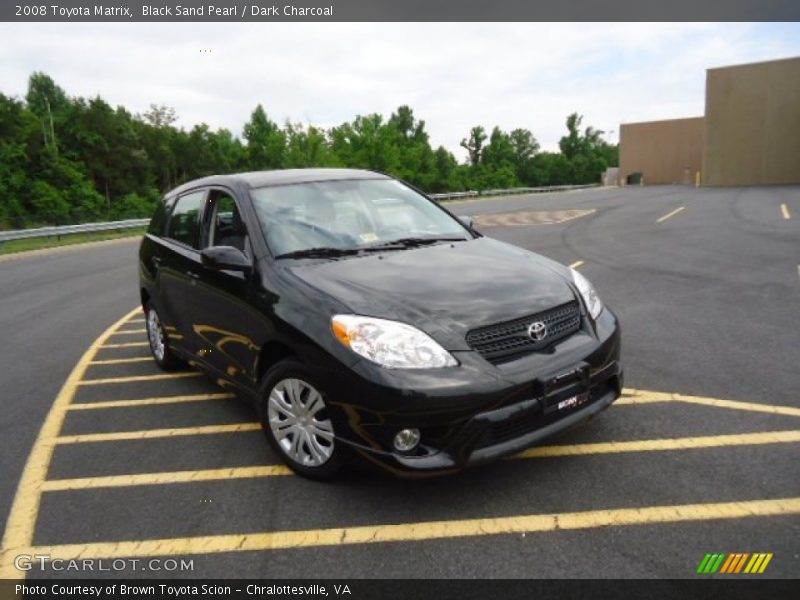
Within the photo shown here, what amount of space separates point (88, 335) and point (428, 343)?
6.00 meters

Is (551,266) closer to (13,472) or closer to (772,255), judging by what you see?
(13,472)

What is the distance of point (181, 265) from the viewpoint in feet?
16.0

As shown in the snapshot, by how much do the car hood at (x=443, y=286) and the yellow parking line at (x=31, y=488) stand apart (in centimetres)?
198

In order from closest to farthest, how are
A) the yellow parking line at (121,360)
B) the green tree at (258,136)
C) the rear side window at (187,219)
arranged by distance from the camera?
the rear side window at (187,219), the yellow parking line at (121,360), the green tree at (258,136)

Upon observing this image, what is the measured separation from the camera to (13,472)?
3854 mm

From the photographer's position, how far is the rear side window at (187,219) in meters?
4.89

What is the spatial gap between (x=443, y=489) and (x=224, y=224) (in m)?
2.48

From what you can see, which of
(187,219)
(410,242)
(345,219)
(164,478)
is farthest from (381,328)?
(187,219)

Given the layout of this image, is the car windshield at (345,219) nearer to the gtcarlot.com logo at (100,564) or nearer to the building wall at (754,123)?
the gtcarlot.com logo at (100,564)

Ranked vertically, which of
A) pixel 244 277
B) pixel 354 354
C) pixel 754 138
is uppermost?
pixel 754 138

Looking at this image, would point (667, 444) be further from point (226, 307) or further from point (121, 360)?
point (121, 360)

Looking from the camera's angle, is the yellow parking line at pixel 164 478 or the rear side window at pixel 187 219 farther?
the rear side window at pixel 187 219

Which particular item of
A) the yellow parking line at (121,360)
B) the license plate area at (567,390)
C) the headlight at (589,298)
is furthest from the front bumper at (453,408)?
the yellow parking line at (121,360)

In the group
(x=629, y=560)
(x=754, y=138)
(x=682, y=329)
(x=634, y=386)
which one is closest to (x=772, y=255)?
(x=682, y=329)
